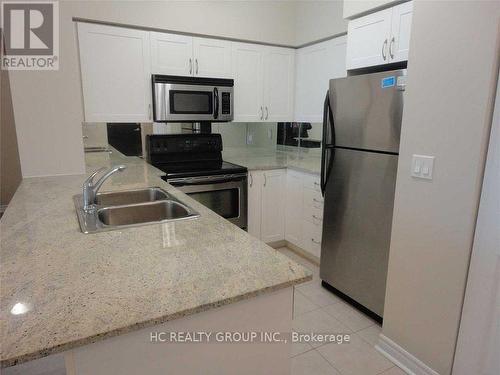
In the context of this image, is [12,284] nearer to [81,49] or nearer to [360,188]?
[360,188]

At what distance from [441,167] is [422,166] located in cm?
10

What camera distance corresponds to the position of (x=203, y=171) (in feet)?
9.15

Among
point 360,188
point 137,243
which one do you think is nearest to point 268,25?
point 360,188

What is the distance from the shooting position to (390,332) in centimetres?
189

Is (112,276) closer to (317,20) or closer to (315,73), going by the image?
(315,73)

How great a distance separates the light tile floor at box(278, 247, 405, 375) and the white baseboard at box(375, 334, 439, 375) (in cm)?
3

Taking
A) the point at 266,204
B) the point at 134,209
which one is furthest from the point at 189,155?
the point at 134,209

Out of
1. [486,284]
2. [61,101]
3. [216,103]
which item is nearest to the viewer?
[486,284]

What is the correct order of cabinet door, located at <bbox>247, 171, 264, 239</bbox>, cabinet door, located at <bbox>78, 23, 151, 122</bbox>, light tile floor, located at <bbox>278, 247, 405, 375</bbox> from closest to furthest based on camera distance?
light tile floor, located at <bbox>278, 247, 405, 375</bbox> < cabinet door, located at <bbox>78, 23, 151, 122</bbox> < cabinet door, located at <bbox>247, 171, 264, 239</bbox>

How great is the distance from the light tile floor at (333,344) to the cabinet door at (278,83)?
1743 mm

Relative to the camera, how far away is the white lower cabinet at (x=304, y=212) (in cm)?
289

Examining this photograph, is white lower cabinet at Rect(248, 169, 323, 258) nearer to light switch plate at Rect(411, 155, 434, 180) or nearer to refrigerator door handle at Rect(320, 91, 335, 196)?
refrigerator door handle at Rect(320, 91, 335, 196)

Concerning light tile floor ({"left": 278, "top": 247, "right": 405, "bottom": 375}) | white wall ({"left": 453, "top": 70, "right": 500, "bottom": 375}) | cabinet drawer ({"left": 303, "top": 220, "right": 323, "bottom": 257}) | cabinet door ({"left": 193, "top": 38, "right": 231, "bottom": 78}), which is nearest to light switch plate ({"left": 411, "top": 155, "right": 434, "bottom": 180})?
white wall ({"left": 453, "top": 70, "right": 500, "bottom": 375})

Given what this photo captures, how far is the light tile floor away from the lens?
1.81 metres
